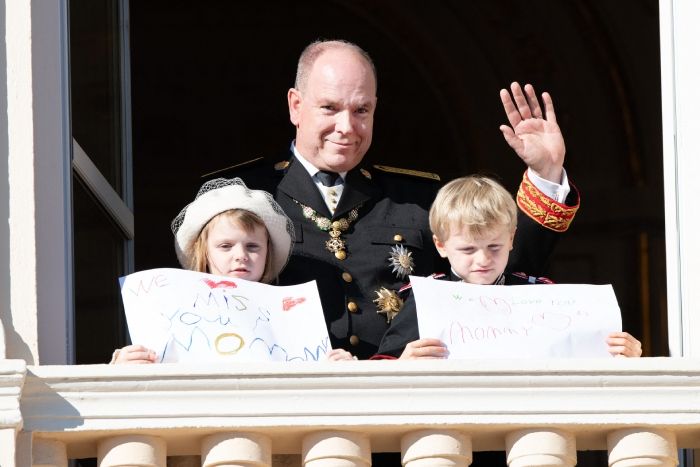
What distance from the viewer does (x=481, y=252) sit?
4922mm

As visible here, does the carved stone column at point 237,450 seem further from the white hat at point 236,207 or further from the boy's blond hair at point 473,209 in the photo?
the boy's blond hair at point 473,209

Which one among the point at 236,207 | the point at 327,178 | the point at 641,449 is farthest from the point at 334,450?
the point at 327,178

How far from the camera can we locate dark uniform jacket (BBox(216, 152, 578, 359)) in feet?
17.0

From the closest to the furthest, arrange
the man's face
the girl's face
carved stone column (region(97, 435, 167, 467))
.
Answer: carved stone column (region(97, 435, 167, 467)) < the girl's face < the man's face

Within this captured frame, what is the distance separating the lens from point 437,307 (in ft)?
15.5

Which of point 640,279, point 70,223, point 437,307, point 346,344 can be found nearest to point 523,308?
point 437,307

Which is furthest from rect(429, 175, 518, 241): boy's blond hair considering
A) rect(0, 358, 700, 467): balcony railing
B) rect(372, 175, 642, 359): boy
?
rect(0, 358, 700, 467): balcony railing

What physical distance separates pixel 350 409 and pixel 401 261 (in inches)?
32.1

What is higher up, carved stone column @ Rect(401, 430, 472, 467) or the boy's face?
the boy's face

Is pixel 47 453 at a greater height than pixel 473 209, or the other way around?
pixel 473 209

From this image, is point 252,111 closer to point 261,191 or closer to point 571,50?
point 571,50

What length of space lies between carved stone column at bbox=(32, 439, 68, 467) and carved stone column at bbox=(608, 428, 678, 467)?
1044 mm

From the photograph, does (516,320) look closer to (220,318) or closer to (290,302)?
(290,302)

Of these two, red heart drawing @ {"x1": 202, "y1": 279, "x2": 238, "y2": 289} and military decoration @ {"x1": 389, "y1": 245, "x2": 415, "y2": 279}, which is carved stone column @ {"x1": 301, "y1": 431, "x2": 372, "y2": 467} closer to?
red heart drawing @ {"x1": 202, "y1": 279, "x2": 238, "y2": 289}
